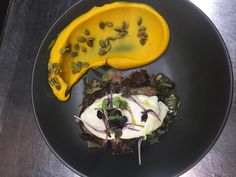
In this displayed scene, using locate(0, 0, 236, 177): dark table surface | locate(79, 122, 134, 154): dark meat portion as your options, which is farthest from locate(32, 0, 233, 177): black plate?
locate(0, 0, 236, 177): dark table surface

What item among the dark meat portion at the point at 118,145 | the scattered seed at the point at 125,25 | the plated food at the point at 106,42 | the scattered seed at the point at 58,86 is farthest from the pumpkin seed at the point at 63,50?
the dark meat portion at the point at 118,145

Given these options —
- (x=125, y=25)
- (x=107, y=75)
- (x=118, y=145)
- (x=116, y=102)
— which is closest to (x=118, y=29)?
(x=125, y=25)

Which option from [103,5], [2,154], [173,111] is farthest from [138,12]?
[2,154]

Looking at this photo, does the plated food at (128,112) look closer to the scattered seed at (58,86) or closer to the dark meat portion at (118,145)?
the dark meat portion at (118,145)

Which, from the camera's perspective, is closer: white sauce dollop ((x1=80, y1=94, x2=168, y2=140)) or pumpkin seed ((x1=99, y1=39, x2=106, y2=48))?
white sauce dollop ((x1=80, y1=94, x2=168, y2=140))

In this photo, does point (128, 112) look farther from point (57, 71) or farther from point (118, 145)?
point (57, 71)

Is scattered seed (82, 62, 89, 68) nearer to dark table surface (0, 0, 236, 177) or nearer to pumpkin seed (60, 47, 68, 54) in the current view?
pumpkin seed (60, 47, 68, 54)
